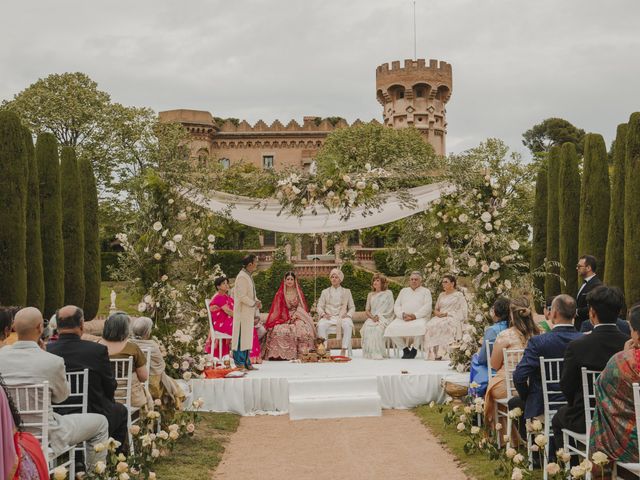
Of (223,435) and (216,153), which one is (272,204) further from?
(216,153)

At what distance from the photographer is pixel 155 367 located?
6484 millimetres

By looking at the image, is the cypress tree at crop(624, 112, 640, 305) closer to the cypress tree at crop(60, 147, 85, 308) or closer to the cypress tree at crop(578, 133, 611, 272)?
the cypress tree at crop(578, 133, 611, 272)

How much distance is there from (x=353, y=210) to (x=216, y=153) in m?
43.8

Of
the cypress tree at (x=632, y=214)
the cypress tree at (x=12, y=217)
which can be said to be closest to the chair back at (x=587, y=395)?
the cypress tree at (x=632, y=214)

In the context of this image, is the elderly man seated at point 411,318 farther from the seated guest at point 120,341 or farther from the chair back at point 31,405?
the chair back at point 31,405

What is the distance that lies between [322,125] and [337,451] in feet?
160

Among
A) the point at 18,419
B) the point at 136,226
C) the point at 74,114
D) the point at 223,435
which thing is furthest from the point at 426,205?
the point at 74,114

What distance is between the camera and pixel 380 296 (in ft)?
37.8

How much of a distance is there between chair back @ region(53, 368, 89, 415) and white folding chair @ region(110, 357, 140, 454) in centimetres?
45

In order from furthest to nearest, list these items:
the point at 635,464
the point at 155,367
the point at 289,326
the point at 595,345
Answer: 1. the point at 289,326
2. the point at 155,367
3. the point at 595,345
4. the point at 635,464

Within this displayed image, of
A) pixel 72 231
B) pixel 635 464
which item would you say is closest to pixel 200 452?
pixel 635 464

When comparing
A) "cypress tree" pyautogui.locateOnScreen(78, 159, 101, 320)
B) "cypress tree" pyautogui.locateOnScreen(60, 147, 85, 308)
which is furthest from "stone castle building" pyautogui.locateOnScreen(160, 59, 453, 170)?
"cypress tree" pyautogui.locateOnScreen(60, 147, 85, 308)

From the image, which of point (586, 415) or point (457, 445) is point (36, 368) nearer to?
point (586, 415)

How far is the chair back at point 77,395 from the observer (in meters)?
4.82
